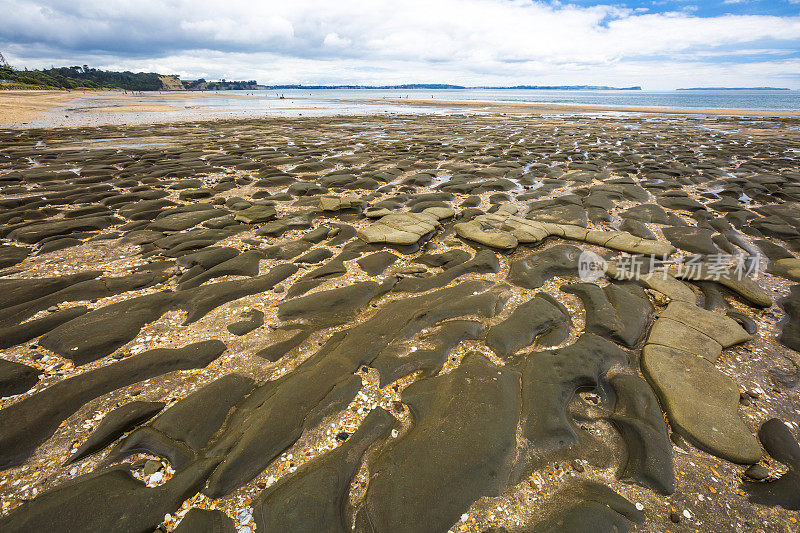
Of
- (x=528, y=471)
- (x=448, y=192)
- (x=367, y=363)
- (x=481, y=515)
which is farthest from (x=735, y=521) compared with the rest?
(x=448, y=192)

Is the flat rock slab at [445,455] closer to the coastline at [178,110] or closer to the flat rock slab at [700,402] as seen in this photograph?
the flat rock slab at [700,402]

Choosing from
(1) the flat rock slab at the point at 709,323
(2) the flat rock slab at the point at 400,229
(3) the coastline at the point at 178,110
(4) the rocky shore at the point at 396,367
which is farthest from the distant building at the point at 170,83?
(1) the flat rock slab at the point at 709,323

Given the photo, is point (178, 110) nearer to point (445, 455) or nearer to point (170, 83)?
point (445, 455)

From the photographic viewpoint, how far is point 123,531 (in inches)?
92.4

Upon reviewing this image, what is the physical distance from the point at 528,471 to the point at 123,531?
3.02 metres

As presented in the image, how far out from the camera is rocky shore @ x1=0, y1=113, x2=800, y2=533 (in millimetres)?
2605

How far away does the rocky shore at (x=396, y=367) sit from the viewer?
8.55 ft

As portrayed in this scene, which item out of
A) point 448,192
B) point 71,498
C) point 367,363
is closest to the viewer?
point 71,498

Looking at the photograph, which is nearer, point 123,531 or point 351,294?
point 123,531

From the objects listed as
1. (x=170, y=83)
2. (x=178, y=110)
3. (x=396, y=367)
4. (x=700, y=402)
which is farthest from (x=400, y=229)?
(x=170, y=83)

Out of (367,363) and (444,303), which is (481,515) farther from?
(444,303)

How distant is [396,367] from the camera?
3.95m

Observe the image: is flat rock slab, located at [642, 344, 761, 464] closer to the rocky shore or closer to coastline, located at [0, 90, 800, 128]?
the rocky shore

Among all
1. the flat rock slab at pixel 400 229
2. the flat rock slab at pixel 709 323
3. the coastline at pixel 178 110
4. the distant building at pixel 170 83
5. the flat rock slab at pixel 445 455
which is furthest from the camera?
the distant building at pixel 170 83
